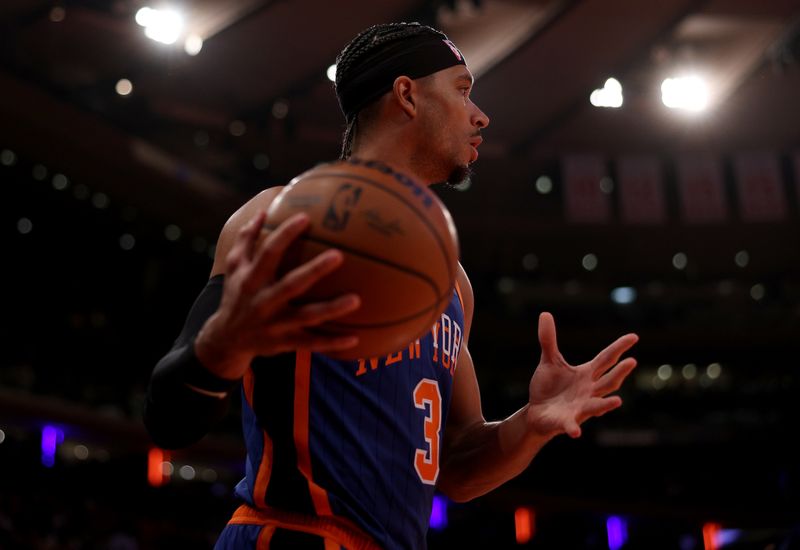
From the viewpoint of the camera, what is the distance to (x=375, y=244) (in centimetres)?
154

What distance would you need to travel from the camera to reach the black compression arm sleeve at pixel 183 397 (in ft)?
5.25

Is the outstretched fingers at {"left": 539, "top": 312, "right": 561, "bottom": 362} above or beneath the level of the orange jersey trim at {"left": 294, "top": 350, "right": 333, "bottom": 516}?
above

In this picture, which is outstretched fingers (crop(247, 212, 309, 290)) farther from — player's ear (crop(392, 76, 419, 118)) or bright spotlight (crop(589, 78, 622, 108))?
bright spotlight (crop(589, 78, 622, 108))

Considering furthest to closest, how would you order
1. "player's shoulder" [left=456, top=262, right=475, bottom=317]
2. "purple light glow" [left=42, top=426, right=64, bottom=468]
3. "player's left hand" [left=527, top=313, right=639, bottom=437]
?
"purple light glow" [left=42, top=426, right=64, bottom=468] < "player's shoulder" [left=456, top=262, right=475, bottom=317] < "player's left hand" [left=527, top=313, right=639, bottom=437]

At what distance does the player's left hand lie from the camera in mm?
2248

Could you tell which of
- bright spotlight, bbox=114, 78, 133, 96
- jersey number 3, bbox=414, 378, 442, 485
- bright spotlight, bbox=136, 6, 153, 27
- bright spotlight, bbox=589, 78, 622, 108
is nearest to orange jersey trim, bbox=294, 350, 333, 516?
jersey number 3, bbox=414, 378, 442, 485

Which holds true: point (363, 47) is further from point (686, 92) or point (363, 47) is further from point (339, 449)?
point (686, 92)

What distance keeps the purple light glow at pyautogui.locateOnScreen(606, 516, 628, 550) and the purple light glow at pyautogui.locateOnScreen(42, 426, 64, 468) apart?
11025 mm

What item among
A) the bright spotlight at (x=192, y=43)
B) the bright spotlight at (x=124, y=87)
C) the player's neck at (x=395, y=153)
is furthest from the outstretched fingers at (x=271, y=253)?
the bright spotlight at (x=124, y=87)

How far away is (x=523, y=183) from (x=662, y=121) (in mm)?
3695

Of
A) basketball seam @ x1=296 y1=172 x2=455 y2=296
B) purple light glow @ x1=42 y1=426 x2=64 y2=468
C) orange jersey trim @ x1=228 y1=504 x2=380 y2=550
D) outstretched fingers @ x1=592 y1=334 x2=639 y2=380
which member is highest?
purple light glow @ x1=42 y1=426 x2=64 y2=468

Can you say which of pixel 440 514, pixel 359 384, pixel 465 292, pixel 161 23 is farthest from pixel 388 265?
pixel 440 514

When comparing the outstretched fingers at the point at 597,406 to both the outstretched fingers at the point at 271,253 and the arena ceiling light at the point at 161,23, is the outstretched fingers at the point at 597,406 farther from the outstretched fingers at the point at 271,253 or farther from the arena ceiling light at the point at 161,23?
the arena ceiling light at the point at 161,23

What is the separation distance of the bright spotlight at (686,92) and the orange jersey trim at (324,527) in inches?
564
